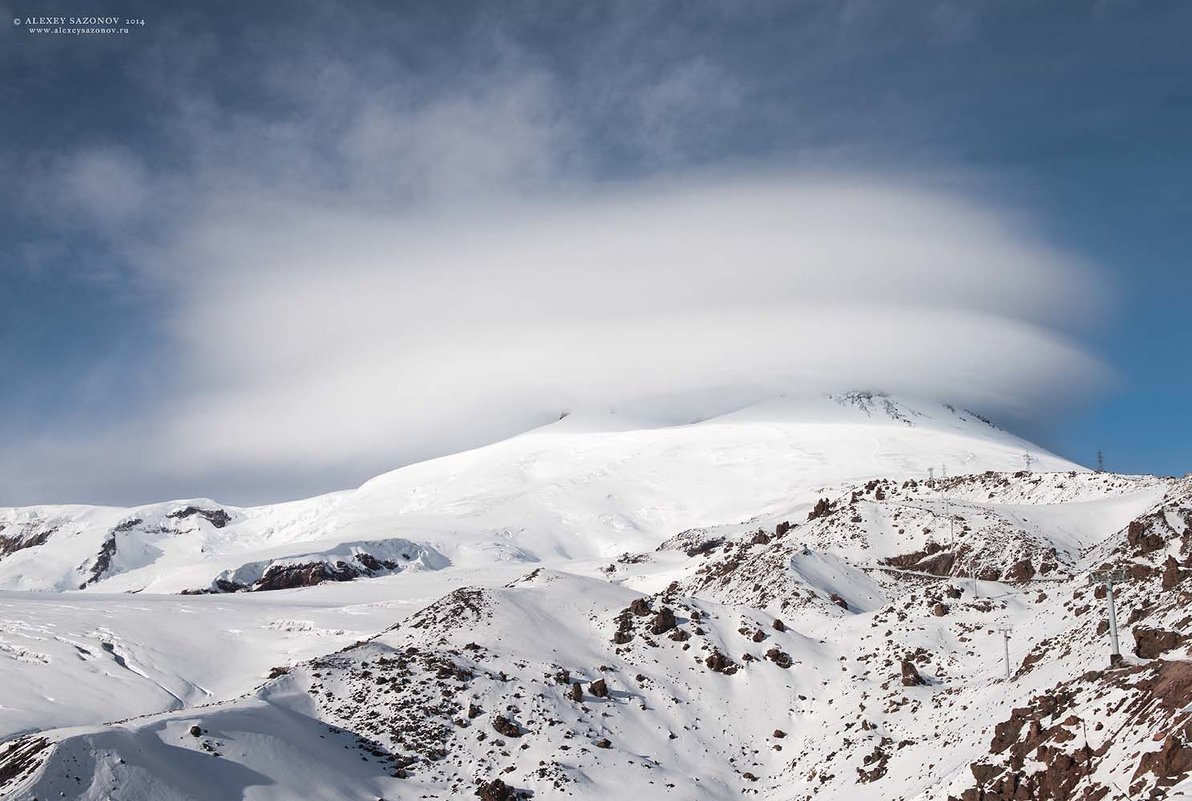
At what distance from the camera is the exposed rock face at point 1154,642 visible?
104 ft

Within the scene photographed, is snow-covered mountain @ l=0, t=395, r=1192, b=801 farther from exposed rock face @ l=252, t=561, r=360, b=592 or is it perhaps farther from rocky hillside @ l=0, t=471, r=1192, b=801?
exposed rock face @ l=252, t=561, r=360, b=592

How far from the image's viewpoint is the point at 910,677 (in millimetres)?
49844

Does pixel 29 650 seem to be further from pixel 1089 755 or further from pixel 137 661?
pixel 1089 755

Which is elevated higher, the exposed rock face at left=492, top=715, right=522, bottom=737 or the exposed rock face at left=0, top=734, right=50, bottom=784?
the exposed rock face at left=492, top=715, right=522, bottom=737

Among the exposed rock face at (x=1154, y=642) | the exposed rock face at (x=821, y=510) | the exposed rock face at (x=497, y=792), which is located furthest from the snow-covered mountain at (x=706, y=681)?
the exposed rock face at (x=821, y=510)

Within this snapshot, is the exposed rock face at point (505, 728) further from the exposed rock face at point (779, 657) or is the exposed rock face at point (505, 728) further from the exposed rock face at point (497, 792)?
the exposed rock face at point (779, 657)

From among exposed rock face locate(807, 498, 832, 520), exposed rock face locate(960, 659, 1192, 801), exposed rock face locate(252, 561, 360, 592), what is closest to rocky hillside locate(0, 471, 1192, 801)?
exposed rock face locate(960, 659, 1192, 801)

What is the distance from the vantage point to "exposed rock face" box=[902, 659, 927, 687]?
49688 mm

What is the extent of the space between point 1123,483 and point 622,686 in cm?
7889

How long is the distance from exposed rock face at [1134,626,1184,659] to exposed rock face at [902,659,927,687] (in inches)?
700

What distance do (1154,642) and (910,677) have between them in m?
19.1

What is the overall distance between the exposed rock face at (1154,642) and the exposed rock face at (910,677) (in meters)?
17.8

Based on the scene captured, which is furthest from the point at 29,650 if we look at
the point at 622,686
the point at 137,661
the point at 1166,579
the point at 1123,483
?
the point at 1123,483

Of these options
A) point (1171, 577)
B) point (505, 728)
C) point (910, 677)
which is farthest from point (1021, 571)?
point (505, 728)
